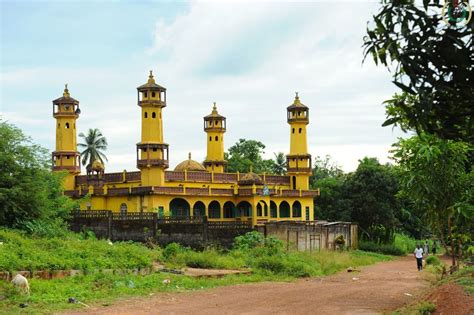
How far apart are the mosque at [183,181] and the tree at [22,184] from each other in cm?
1114

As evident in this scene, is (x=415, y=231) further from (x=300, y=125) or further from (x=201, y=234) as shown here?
(x=201, y=234)

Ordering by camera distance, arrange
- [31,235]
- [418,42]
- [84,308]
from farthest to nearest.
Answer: [31,235] → [84,308] → [418,42]

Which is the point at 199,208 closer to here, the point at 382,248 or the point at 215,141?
the point at 215,141

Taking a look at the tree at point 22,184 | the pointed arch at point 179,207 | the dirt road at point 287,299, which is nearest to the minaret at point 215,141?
the pointed arch at point 179,207

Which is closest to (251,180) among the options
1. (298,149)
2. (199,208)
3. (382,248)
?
(199,208)

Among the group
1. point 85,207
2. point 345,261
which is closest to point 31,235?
point 345,261

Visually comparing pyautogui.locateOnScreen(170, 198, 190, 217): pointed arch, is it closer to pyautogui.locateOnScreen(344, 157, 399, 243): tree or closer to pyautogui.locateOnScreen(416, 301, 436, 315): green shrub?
pyautogui.locateOnScreen(344, 157, 399, 243): tree

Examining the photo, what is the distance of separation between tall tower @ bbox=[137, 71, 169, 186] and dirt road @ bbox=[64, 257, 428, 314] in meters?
18.3

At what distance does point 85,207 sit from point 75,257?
76.9 ft

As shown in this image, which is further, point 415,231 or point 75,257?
point 415,231

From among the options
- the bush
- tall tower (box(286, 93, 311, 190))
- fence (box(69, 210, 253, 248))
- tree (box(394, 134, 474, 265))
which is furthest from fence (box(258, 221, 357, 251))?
tree (box(394, 134, 474, 265))

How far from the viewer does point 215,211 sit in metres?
46.6

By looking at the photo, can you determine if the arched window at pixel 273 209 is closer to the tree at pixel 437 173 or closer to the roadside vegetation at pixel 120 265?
the roadside vegetation at pixel 120 265

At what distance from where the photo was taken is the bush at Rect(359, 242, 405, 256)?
145 ft
